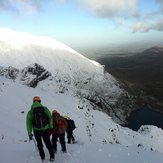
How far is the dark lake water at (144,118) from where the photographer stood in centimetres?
8034

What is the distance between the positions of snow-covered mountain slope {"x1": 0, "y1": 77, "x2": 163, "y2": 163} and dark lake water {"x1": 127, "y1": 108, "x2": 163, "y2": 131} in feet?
143

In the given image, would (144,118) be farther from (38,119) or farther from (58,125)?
(38,119)

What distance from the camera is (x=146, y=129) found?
3750cm

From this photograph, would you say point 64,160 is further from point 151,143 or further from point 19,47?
point 19,47

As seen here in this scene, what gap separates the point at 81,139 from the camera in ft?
66.9

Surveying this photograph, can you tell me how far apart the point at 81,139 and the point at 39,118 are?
9.91m

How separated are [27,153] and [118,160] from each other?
3819 millimetres

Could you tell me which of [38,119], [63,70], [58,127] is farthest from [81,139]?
[63,70]

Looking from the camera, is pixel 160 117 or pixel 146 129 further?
pixel 160 117

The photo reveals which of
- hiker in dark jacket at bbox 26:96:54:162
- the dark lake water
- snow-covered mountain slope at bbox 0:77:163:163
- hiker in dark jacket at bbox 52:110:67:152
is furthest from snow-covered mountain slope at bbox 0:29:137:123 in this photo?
hiker in dark jacket at bbox 26:96:54:162

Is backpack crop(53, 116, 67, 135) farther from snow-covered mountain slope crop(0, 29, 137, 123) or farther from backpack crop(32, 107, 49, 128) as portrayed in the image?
snow-covered mountain slope crop(0, 29, 137, 123)

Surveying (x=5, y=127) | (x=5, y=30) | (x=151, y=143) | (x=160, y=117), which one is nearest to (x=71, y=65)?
(x=5, y=30)

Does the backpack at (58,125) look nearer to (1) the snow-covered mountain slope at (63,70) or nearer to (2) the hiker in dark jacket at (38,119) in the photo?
(2) the hiker in dark jacket at (38,119)

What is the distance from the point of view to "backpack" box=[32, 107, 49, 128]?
10.8 metres
